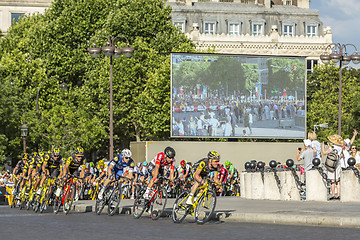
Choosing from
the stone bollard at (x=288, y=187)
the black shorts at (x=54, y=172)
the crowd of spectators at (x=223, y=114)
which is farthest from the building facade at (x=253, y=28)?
the black shorts at (x=54, y=172)

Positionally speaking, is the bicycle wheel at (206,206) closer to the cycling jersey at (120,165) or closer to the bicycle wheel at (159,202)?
the bicycle wheel at (159,202)

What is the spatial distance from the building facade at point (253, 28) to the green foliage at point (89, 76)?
35820mm

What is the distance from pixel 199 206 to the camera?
1794 cm

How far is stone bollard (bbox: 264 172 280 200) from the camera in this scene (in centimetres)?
2538

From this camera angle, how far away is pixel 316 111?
232ft

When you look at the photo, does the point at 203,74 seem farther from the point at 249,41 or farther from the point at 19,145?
the point at 249,41

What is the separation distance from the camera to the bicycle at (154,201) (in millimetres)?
19500

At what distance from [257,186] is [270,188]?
89 centimetres

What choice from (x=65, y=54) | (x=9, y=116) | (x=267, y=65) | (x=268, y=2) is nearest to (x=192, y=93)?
(x=267, y=65)

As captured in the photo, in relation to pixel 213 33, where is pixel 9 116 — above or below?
below

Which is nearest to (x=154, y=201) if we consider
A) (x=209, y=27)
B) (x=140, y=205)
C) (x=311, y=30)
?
(x=140, y=205)

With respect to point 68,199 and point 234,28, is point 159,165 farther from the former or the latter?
point 234,28

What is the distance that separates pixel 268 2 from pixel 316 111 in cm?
3708

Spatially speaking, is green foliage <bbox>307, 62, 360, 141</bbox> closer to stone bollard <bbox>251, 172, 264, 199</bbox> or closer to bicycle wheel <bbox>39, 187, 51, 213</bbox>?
stone bollard <bbox>251, 172, 264, 199</bbox>
